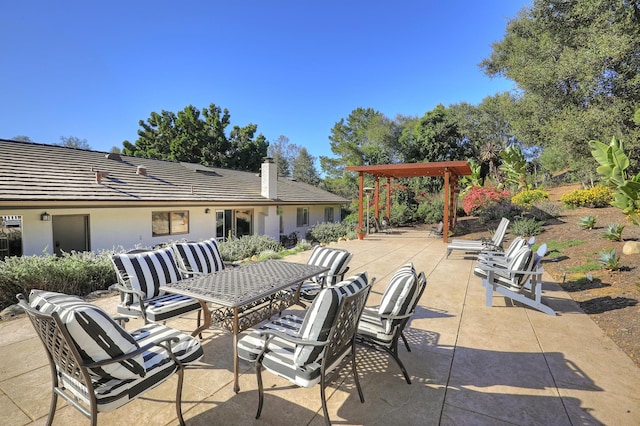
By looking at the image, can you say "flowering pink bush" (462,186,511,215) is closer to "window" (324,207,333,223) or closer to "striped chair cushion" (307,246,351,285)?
"window" (324,207,333,223)

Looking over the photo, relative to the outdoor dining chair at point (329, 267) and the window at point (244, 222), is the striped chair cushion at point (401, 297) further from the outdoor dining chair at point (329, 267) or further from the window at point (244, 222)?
the window at point (244, 222)

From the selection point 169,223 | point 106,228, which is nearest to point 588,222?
point 169,223

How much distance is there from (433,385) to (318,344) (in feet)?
5.00

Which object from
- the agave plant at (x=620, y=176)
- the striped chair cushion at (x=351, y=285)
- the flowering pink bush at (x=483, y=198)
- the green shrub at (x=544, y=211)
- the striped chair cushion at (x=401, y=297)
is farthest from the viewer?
the flowering pink bush at (x=483, y=198)

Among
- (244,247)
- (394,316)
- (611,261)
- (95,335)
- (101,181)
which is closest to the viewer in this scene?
(95,335)

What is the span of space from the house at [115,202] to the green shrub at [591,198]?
574 inches

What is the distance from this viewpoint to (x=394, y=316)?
290 centimetres

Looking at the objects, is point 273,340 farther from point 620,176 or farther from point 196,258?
point 620,176

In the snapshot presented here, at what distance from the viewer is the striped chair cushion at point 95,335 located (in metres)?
1.92

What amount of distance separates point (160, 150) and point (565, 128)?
33.9m

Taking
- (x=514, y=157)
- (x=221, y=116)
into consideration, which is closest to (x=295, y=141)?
(x=221, y=116)

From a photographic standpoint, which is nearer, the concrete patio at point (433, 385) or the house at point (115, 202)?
the concrete patio at point (433, 385)

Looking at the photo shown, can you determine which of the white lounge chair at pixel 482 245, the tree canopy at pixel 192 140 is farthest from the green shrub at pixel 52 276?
the tree canopy at pixel 192 140

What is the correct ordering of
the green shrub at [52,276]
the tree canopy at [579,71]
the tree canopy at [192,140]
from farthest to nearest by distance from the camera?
the tree canopy at [192,140] < the tree canopy at [579,71] < the green shrub at [52,276]
